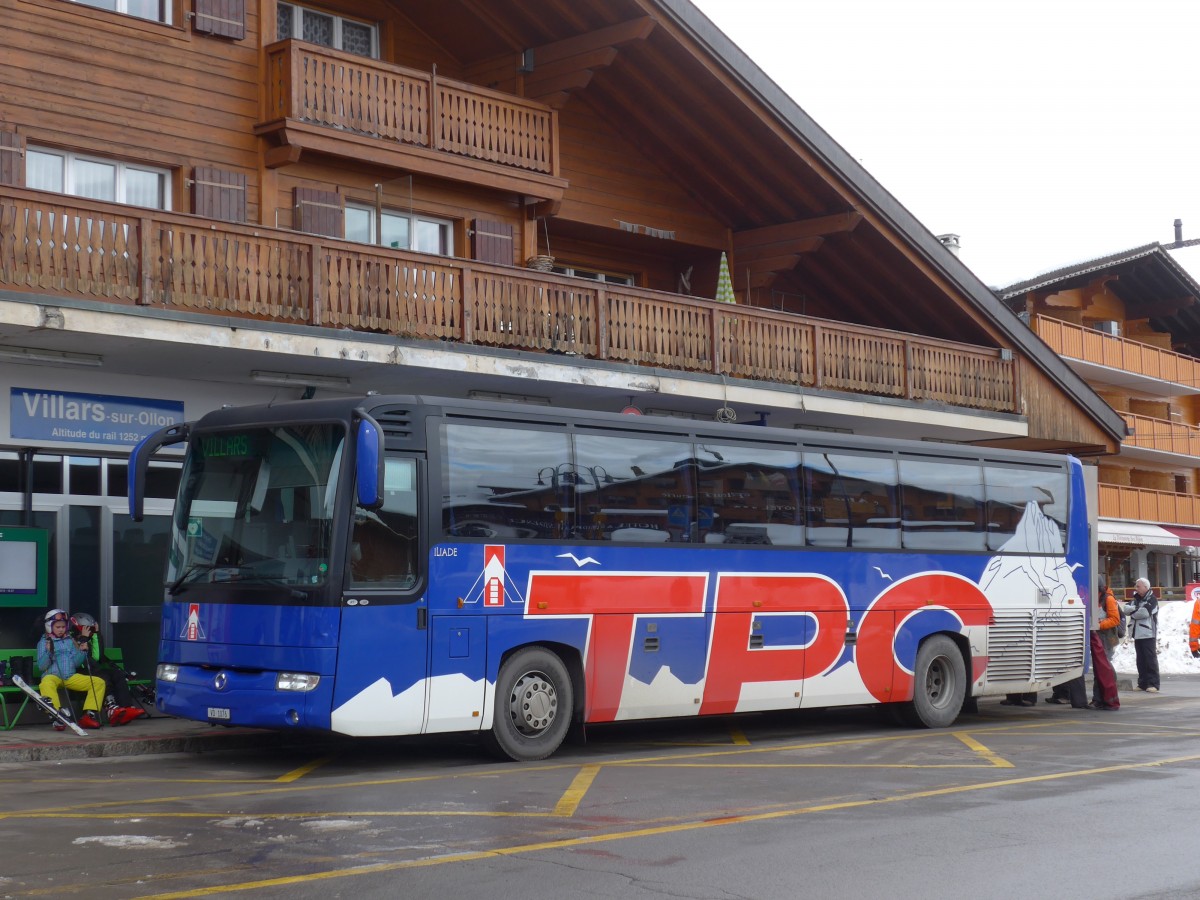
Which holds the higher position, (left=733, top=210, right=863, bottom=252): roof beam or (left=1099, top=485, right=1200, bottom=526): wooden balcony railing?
(left=733, top=210, right=863, bottom=252): roof beam

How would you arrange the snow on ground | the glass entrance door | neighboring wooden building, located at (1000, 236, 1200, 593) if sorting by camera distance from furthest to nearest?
1. neighboring wooden building, located at (1000, 236, 1200, 593)
2. the snow on ground
3. the glass entrance door

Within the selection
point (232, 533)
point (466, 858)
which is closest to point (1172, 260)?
point (232, 533)

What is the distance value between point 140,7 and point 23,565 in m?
7.16

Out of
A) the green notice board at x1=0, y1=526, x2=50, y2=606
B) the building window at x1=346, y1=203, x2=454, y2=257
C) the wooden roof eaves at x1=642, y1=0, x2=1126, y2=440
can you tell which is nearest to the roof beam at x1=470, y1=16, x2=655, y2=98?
the wooden roof eaves at x1=642, y1=0, x2=1126, y2=440

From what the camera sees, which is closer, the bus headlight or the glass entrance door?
the bus headlight

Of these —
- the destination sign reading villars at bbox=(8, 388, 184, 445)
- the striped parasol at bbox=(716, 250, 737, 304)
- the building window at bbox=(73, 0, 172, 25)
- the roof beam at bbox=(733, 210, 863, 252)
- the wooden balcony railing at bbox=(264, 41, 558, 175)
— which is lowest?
the destination sign reading villars at bbox=(8, 388, 184, 445)

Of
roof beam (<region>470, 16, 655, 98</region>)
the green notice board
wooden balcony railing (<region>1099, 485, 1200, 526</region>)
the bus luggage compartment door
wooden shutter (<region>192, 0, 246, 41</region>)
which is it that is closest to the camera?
the bus luggage compartment door

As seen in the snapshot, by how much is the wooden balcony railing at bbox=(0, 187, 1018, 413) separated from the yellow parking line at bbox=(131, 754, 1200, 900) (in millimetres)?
8872

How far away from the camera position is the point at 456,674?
1307cm

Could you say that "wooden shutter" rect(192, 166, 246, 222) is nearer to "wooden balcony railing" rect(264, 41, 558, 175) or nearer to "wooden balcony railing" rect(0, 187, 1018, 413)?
"wooden balcony railing" rect(264, 41, 558, 175)

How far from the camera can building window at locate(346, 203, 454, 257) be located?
68.4 feet

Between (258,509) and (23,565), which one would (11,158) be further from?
(258,509)

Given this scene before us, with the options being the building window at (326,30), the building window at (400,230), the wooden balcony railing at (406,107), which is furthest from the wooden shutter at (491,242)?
the building window at (326,30)

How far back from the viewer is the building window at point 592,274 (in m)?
25.2
